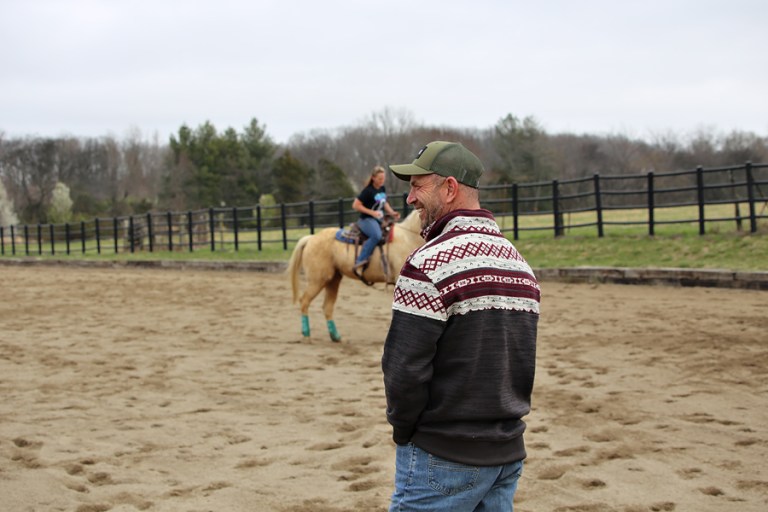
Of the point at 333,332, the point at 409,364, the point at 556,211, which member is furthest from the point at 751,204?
the point at 409,364

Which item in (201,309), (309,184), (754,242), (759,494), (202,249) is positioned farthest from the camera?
(309,184)

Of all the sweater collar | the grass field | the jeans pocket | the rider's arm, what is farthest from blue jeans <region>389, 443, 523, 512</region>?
the grass field

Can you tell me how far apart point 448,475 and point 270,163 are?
7254 cm

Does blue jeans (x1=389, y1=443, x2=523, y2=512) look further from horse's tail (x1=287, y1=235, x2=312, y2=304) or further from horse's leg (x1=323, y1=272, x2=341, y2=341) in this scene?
horse's tail (x1=287, y1=235, x2=312, y2=304)

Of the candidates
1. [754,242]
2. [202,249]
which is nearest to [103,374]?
[754,242]

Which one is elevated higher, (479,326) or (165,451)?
(479,326)

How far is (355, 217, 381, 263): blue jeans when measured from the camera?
11578 mm

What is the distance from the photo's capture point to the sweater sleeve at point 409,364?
2615 millimetres

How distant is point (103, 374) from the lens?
9.38 meters

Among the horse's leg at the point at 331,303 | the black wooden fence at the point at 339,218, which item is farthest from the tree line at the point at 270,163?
the horse's leg at the point at 331,303

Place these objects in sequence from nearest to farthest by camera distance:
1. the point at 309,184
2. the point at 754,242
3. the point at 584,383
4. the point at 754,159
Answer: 1. the point at 584,383
2. the point at 754,242
3. the point at 754,159
4. the point at 309,184

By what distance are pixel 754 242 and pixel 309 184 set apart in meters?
49.4

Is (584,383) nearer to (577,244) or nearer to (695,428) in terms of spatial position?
(695,428)

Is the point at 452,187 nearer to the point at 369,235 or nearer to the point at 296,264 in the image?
the point at 369,235
